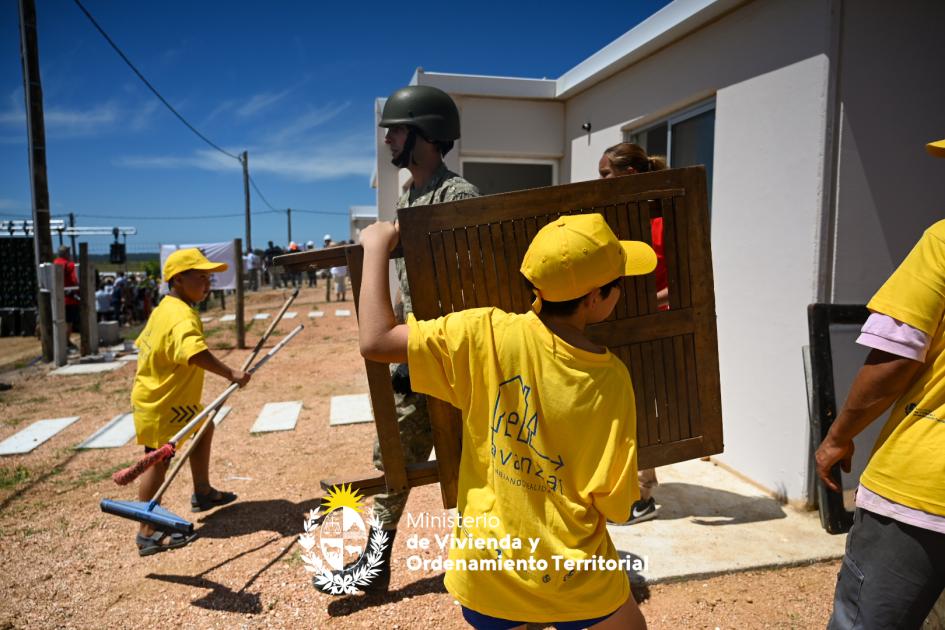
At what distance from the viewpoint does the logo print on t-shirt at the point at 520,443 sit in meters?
1.50

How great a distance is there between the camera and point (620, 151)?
10.3 feet

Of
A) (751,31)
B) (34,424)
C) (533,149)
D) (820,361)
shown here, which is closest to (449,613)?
(820,361)

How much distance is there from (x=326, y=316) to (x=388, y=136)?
13037 mm

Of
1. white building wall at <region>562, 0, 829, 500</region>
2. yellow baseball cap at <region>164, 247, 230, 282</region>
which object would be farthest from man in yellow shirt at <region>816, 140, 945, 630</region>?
yellow baseball cap at <region>164, 247, 230, 282</region>

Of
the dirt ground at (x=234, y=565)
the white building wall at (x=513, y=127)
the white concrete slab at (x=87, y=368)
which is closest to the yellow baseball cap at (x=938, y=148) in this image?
the dirt ground at (x=234, y=565)

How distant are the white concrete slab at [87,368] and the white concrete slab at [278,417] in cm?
433

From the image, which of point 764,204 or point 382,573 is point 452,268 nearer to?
point 382,573

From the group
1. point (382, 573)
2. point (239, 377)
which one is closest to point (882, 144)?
point (382, 573)

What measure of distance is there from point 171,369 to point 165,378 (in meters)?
0.07

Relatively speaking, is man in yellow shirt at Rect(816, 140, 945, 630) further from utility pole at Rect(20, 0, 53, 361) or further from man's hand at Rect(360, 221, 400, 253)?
utility pole at Rect(20, 0, 53, 361)

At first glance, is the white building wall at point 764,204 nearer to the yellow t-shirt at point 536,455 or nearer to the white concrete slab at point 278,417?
the yellow t-shirt at point 536,455

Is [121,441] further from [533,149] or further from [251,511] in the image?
[533,149]

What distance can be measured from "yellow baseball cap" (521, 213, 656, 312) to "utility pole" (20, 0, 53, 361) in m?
11.1

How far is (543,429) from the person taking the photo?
150 centimetres
